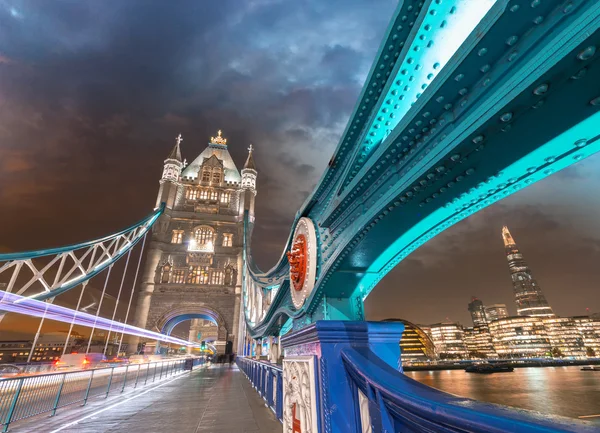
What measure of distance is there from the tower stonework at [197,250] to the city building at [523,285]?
134917 millimetres

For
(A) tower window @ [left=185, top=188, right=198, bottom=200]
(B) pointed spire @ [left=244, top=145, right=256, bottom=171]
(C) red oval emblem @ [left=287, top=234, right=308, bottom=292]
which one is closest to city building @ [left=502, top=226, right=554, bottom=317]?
(B) pointed spire @ [left=244, top=145, right=256, bottom=171]

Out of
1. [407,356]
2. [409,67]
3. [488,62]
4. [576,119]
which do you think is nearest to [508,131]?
[576,119]

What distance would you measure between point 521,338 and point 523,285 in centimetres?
5408

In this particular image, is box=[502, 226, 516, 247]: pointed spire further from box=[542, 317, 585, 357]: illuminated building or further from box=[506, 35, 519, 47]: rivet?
box=[506, 35, 519, 47]: rivet

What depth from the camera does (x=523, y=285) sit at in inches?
5217

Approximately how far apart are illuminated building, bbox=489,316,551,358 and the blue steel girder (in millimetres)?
109462

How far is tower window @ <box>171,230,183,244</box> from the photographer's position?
39750mm

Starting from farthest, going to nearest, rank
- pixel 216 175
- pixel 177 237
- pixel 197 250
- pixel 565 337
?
pixel 565 337, pixel 216 175, pixel 177 237, pixel 197 250

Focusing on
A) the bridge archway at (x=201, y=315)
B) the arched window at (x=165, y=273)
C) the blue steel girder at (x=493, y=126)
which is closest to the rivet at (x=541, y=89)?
the blue steel girder at (x=493, y=126)

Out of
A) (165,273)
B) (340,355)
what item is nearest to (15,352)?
(165,273)

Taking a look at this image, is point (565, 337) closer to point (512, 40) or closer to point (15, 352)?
point (512, 40)

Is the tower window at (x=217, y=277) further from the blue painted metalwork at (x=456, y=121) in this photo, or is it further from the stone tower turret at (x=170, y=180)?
the blue painted metalwork at (x=456, y=121)

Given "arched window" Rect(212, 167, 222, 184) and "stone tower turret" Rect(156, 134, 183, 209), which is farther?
"arched window" Rect(212, 167, 222, 184)

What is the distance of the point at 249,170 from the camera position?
47.4 m
